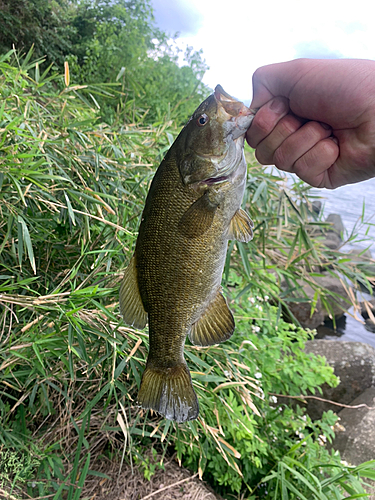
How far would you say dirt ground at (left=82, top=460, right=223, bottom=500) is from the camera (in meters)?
2.46

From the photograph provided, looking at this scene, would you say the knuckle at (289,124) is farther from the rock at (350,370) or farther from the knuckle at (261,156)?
the rock at (350,370)

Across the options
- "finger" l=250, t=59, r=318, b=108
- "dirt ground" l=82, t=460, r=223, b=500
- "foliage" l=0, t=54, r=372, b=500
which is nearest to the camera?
"finger" l=250, t=59, r=318, b=108

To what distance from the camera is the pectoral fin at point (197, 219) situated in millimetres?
1295

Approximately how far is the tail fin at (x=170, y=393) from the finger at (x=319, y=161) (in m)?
1.01

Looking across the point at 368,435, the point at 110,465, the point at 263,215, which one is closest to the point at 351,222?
the point at 368,435

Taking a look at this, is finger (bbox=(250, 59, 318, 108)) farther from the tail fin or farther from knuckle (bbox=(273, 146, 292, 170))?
the tail fin

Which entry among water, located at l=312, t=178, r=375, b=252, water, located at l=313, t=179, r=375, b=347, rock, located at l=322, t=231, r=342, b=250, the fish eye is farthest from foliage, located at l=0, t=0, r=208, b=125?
water, located at l=312, t=178, r=375, b=252

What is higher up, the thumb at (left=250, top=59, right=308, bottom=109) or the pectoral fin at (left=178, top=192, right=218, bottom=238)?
the thumb at (left=250, top=59, right=308, bottom=109)

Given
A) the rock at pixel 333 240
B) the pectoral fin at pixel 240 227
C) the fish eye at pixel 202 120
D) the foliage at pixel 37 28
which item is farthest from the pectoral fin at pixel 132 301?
the rock at pixel 333 240

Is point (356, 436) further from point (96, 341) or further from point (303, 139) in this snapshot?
point (303, 139)

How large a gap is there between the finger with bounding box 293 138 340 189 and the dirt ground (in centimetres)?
219

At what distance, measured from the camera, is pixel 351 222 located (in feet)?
51.7

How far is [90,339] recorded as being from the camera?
Answer: 2.08 meters

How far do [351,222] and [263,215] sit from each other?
14562mm
